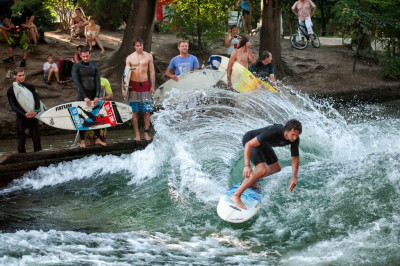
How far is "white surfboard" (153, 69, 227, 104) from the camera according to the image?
11.7 meters

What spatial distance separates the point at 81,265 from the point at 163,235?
1.32 m

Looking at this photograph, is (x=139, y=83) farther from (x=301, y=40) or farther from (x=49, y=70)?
(x=301, y=40)

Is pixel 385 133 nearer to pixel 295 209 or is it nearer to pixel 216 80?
pixel 216 80

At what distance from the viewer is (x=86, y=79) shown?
33.6 feet

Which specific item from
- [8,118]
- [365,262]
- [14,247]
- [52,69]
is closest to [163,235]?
[14,247]

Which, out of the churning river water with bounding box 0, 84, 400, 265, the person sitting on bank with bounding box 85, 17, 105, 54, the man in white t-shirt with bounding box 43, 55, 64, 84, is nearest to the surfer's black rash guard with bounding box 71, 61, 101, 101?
the churning river water with bounding box 0, 84, 400, 265

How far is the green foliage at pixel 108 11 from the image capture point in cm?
2164

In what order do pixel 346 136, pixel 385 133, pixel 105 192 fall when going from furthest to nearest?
1. pixel 385 133
2. pixel 346 136
3. pixel 105 192

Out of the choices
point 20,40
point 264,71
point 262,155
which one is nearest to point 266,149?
point 262,155

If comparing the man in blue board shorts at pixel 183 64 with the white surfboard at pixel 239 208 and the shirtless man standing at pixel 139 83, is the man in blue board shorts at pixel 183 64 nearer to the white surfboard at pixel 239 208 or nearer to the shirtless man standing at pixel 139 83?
the shirtless man standing at pixel 139 83

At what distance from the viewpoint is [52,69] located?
15750 mm

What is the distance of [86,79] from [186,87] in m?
2.39

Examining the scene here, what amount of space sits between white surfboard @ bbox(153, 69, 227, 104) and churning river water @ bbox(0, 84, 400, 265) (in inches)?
8.3

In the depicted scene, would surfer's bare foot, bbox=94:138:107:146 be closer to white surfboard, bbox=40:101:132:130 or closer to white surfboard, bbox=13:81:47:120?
white surfboard, bbox=40:101:132:130
